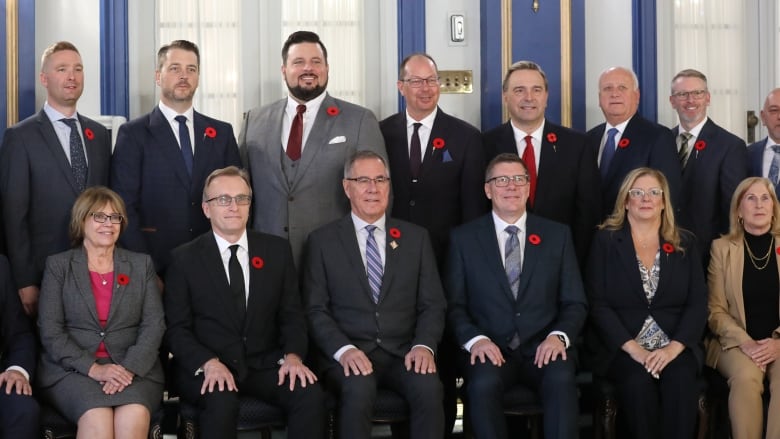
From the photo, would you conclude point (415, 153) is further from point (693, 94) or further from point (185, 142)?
point (693, 94)

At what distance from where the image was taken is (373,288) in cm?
425

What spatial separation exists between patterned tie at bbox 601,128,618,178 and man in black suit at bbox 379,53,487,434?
699 millimetres

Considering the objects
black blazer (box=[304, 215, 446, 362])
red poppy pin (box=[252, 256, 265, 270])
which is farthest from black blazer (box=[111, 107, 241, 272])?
black blazer (box=[304, 215, 446, 362])

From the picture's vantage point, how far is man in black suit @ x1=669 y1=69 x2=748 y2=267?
494 cm

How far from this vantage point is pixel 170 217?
446 centimetres

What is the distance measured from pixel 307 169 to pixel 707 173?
6.45 ft

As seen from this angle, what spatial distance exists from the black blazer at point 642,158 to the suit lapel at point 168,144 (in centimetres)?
190

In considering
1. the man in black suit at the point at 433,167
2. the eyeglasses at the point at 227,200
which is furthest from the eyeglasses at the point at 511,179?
the eyeglasses at the point at 227,200

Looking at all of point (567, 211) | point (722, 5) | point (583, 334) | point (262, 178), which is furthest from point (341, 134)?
point (722, 5)

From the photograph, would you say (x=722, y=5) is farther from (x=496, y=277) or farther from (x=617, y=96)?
(x=496, y=277)

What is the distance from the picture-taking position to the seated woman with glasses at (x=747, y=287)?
440 cm

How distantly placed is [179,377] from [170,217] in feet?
2.55

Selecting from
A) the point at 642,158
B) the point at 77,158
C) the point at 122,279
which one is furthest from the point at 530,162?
the point at 77,158

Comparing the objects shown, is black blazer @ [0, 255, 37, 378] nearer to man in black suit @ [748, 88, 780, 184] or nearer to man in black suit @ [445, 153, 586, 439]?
man in black suit @ [445, 153, 586, 439]
